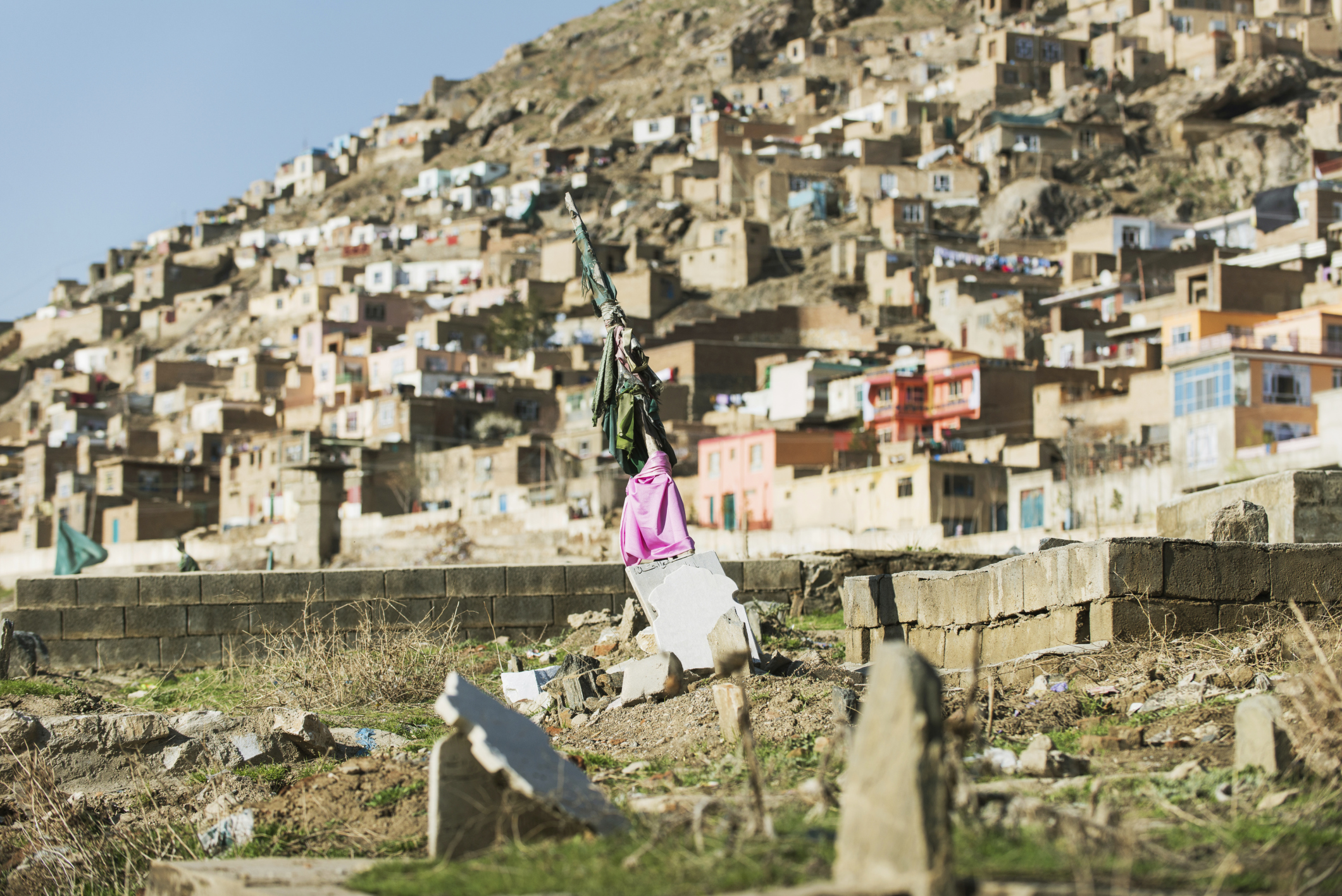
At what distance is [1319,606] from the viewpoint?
28.2ft

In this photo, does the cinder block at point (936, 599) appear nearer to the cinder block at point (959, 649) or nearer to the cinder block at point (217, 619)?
the cinder block at point (959, 649)

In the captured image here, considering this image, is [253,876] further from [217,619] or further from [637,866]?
[217,619]

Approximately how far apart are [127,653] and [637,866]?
32.2 feet

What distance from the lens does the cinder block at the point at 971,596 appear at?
962cm

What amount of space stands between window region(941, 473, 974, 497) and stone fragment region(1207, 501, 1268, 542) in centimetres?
2928

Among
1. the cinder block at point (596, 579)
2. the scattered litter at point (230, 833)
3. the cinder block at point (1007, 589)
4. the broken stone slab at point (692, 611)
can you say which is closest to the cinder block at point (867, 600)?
the cinder block at point (1007, 589)

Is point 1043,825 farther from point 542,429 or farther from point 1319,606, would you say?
point 542,429

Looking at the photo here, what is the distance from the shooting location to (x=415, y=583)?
13.6 meters

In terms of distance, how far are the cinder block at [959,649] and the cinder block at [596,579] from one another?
15.5 ft

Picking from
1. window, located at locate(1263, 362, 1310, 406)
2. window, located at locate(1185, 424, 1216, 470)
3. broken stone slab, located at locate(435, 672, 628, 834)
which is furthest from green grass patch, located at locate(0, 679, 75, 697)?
window, located at locate(1263, 362, 1310, 406)

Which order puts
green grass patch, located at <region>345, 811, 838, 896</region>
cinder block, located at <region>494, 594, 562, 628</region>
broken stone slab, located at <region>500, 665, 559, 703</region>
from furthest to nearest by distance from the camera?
cinder block, located at <region>494, 594, 562, 628</region>
broken stone slab, located at <region>500, 665, 559, 703</region>
green grass patch, located at <region>345, 811, 838, 896</region>

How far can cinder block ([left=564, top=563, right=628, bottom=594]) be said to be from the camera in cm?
1407

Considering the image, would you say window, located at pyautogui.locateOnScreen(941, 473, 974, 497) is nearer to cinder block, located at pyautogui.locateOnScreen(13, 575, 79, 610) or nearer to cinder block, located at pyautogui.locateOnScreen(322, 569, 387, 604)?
cinder block, located at pyautogui.locateOnScreen(322, 569, 387, 604)

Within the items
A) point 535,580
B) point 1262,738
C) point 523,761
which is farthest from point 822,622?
point 523,761
